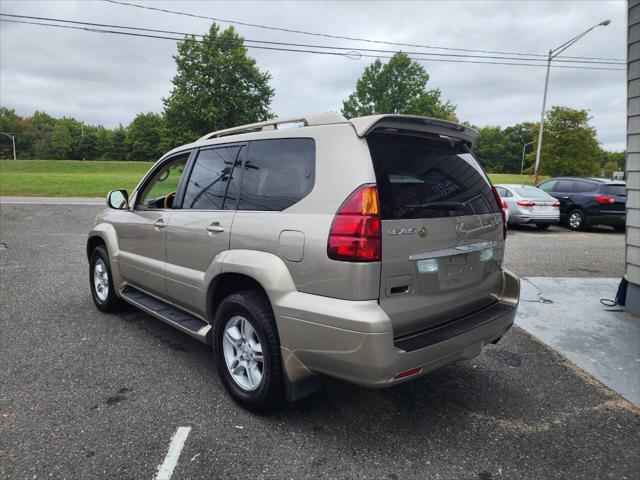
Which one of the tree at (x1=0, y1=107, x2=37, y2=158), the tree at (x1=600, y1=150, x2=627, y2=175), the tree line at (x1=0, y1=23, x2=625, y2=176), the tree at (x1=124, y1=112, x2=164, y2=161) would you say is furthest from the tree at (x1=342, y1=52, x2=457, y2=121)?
the tree at (x1=0, y1=107, x2=37, y2=158)

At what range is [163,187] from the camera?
4.21 m

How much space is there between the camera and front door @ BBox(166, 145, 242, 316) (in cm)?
303

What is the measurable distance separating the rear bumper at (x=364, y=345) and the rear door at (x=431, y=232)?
0.35 ft

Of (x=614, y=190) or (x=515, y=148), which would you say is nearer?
(x=614, y=190)

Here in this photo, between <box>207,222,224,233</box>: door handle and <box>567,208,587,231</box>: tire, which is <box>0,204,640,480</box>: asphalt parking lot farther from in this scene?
<box>567,208,587,231</box>: tire

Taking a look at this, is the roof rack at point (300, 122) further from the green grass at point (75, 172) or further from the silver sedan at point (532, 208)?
the green grass at point (75, 172)

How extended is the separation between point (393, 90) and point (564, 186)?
36216mm

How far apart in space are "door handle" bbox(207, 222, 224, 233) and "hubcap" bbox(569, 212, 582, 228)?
43.1ft

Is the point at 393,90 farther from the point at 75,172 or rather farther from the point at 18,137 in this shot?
the point at 18,137

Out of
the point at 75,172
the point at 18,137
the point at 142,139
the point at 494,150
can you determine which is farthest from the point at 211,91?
the point at 18,137

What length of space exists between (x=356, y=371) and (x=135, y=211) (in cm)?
296

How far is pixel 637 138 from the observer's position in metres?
4.81

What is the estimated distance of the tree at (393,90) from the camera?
152 ft

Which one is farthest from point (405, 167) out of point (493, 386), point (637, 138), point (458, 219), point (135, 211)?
point (637, 138)
